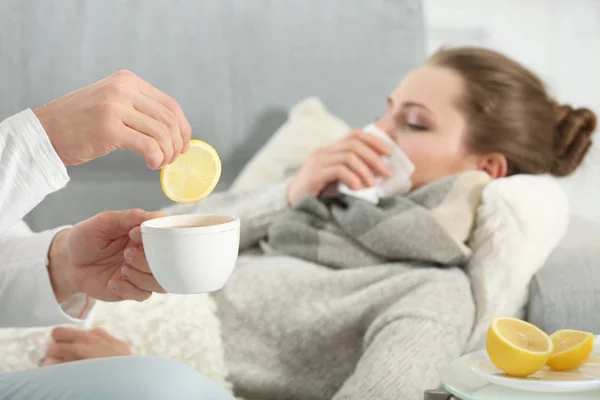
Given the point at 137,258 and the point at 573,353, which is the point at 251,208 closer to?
the point at 137,258

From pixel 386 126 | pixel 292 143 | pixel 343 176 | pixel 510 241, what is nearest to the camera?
pixel 510 241

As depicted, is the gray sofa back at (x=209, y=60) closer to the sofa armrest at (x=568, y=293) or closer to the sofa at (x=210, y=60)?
the sofa at (x=210, y=60)

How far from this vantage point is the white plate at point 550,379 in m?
0.77

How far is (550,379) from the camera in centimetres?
82

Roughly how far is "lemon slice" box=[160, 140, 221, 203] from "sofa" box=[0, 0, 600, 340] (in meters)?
0.89

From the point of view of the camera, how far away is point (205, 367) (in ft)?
4.19

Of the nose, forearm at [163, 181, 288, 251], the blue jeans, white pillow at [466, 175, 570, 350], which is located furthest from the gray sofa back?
the blue jeans

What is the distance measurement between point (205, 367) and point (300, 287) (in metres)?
0.24

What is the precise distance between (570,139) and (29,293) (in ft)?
4.11

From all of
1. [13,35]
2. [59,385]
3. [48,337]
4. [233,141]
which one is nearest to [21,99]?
[13,35]

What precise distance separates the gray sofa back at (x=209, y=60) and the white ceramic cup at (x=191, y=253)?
39.8 inches

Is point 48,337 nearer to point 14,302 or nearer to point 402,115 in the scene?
point 14,302

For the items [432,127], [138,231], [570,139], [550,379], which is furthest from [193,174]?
[570,139]

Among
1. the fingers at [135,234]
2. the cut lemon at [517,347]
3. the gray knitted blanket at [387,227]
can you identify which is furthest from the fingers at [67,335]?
the cut lemon at [517,347]
